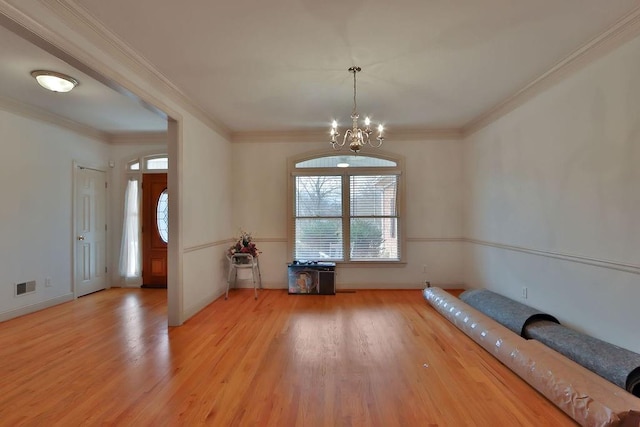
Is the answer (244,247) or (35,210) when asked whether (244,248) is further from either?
(35,210)

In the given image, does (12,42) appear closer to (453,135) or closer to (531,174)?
(531,174)

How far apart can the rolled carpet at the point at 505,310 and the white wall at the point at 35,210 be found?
19.1 feet

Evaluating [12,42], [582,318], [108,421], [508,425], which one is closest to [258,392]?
[108,421]

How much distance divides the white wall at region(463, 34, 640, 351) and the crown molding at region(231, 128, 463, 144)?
3.24 ft

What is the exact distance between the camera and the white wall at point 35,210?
3898mm

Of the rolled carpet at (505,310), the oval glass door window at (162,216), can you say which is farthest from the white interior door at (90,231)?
the rolled carpet at (505,310)

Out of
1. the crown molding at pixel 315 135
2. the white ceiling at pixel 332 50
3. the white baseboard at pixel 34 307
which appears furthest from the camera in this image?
the crown molding at pixel 315 135

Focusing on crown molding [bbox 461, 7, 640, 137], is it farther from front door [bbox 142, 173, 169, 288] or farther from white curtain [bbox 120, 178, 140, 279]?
white curtain [bbox 120, 178, 140, 279]

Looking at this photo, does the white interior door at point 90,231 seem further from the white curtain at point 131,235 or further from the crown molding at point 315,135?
the crown molding at point 315,135

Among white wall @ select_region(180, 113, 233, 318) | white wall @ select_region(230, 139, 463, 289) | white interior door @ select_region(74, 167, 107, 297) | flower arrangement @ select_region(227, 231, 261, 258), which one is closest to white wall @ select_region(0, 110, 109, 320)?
white interior door @ select_region(74, 167, 107, 297)

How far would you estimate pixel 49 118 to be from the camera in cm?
444

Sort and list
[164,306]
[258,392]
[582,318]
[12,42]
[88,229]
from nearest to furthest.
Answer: [258,392], [12,42], [582,318], [164,306], [88,229]

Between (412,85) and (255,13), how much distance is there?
6.55ft

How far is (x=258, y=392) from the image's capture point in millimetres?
2232
